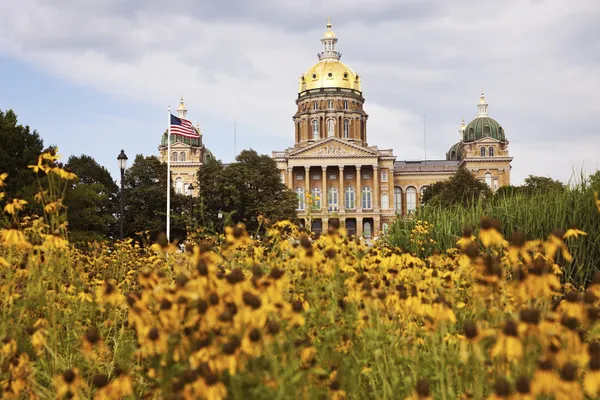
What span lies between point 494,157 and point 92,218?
7504 centimetres

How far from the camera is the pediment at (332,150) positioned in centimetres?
8931

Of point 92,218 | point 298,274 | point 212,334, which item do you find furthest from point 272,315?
point 92,218

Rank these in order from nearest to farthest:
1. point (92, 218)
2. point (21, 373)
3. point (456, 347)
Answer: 1. point (21, 373)
2. point (456, 347)
3. point (92, 218)

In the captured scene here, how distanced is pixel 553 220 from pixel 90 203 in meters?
22.3

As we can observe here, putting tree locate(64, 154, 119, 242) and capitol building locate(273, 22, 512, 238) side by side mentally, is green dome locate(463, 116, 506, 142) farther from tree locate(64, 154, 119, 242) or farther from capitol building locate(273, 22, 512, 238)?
tree locate(64, 154, 119, 242)

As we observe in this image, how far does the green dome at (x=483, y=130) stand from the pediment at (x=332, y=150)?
16666mm

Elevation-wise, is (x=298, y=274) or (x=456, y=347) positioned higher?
(x=298, y=274)

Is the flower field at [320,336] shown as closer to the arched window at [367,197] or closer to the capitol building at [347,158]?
the capitol building at [347,158]

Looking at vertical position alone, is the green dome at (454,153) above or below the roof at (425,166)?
above

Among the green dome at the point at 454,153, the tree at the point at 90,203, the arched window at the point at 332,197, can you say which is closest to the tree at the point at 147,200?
the tree at the point at 90,203

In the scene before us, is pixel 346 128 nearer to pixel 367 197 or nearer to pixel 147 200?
pixel 367 197

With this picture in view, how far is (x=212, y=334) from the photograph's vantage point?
318 centimetres

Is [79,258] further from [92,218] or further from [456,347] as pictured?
[92,218]

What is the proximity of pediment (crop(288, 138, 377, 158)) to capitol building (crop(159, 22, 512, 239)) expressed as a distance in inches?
5.1
